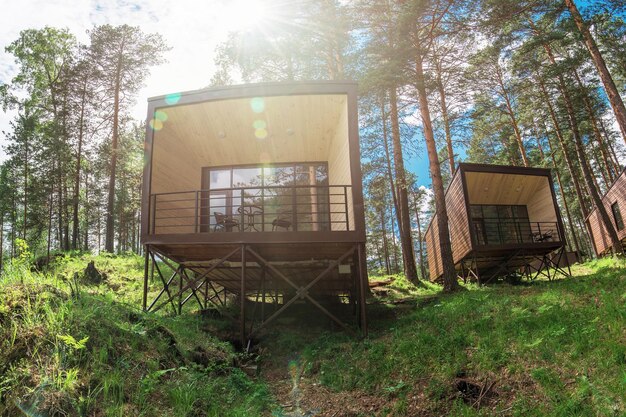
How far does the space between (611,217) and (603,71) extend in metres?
14.0

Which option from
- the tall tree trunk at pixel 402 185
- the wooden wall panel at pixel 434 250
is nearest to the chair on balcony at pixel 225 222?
the tall tree trunk at pixel 402 185

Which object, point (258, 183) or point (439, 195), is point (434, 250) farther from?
point (258, 183)

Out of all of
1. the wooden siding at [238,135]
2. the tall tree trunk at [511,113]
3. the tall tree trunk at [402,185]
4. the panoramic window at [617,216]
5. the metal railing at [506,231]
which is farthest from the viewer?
the tall tree trunk at [511,113]

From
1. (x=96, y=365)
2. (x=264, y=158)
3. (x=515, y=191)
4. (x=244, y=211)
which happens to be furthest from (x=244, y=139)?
(x=515, y=191)

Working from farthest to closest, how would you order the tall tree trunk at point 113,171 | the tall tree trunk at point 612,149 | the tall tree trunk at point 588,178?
the tall tree trunk at point 612,149
the tall tree trunk at point 113,171
the tall tree trunk at point 588,178

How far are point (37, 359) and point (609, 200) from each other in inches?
1091

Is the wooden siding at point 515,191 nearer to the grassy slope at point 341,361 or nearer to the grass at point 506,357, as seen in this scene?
the grass at point 506,357

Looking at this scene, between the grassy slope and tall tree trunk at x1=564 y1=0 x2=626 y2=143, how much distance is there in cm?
693

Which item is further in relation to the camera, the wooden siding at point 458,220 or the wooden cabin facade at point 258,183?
the wooden siding at point 458,220

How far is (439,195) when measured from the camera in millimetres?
12312

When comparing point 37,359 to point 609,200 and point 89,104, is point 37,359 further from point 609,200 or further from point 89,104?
point 609,200

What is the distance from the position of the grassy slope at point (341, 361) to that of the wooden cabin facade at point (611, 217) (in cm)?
1705

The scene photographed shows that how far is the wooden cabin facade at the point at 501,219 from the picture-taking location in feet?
49.6

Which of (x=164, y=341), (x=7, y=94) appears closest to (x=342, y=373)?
(x=164, y=341)
